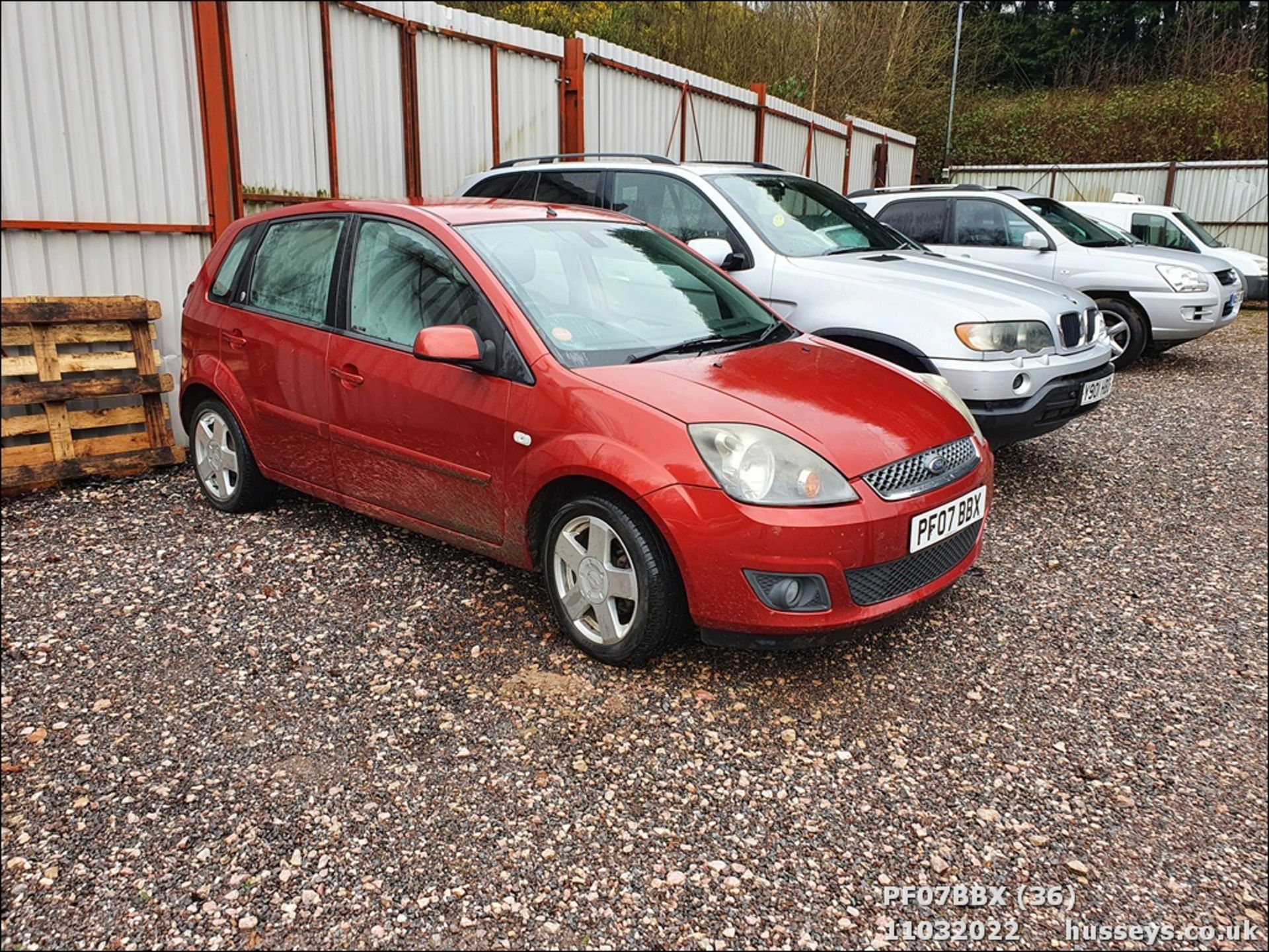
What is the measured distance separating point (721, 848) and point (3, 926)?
1766mm

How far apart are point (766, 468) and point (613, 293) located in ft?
4.18

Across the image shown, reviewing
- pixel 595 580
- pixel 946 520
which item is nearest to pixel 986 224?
pixel 946 520

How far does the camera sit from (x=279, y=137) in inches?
262

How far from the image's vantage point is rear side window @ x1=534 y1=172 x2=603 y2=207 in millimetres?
6730

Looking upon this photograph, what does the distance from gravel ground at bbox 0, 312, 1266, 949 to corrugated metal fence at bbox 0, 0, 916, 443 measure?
1.90 metres

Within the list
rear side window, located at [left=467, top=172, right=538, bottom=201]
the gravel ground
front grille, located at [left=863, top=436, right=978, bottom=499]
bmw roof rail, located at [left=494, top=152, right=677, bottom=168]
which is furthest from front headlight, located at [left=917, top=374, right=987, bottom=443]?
rear side window, located at [left=467, top=172, right=538, bottom=201]

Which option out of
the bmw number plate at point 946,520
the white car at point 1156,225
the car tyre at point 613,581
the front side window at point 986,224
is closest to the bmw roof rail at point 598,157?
the bmw number plate at point 946,520

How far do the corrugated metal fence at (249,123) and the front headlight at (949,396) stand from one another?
3013 millimetres

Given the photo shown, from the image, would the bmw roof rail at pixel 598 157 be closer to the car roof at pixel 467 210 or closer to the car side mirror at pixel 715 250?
the car side mirror at pixel 715 250

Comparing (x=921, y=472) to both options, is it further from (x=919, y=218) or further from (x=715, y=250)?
(x=919, y=218)

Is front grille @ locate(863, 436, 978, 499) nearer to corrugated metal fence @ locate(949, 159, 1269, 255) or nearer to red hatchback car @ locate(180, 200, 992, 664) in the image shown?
red hatchback car @ locate(180, 200, 992, 664)

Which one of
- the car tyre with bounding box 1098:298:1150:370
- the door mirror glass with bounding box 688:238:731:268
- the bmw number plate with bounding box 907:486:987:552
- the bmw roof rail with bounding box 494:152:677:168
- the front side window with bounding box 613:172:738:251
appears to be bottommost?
the car tyre with bounding box 1098:298:1150:370

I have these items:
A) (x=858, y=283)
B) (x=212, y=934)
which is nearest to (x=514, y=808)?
(x=212, y=934)

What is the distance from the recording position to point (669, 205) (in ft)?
20.6
